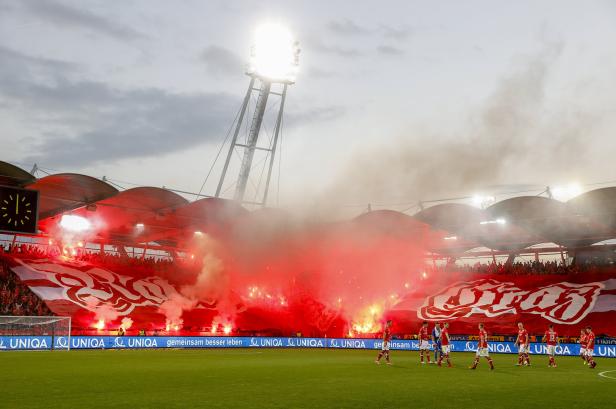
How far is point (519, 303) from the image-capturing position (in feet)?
152

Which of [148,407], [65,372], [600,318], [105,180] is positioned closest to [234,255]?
[105,180]

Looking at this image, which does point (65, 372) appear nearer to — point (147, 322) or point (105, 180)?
point (105, 180)

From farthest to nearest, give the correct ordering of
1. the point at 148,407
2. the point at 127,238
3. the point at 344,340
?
the point at 127,238 → the point at 344,340 → the point at 148,407

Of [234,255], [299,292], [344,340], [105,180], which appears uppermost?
[105,180]

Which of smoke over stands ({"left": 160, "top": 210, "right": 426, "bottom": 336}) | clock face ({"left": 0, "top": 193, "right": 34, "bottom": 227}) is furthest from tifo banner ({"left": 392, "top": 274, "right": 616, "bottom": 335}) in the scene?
clock face ({"left": 0, "top": 193, "right": 34, "bottom": 227})

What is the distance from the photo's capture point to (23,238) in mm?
52969

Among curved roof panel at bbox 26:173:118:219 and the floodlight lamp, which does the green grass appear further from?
the floodlight lamp

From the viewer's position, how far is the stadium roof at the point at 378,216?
40.7 meters

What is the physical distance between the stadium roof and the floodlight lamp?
13931 millimetres

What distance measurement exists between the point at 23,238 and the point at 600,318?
45.1 metres

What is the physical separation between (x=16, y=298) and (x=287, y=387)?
32.9 metres

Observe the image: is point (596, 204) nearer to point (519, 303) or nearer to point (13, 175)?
point (519, 303)

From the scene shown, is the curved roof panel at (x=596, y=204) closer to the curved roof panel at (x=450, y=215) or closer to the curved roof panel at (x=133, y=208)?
the curved roof panel at (x=450, y=215)

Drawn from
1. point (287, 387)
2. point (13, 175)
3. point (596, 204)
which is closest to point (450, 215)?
point (596, 204)
